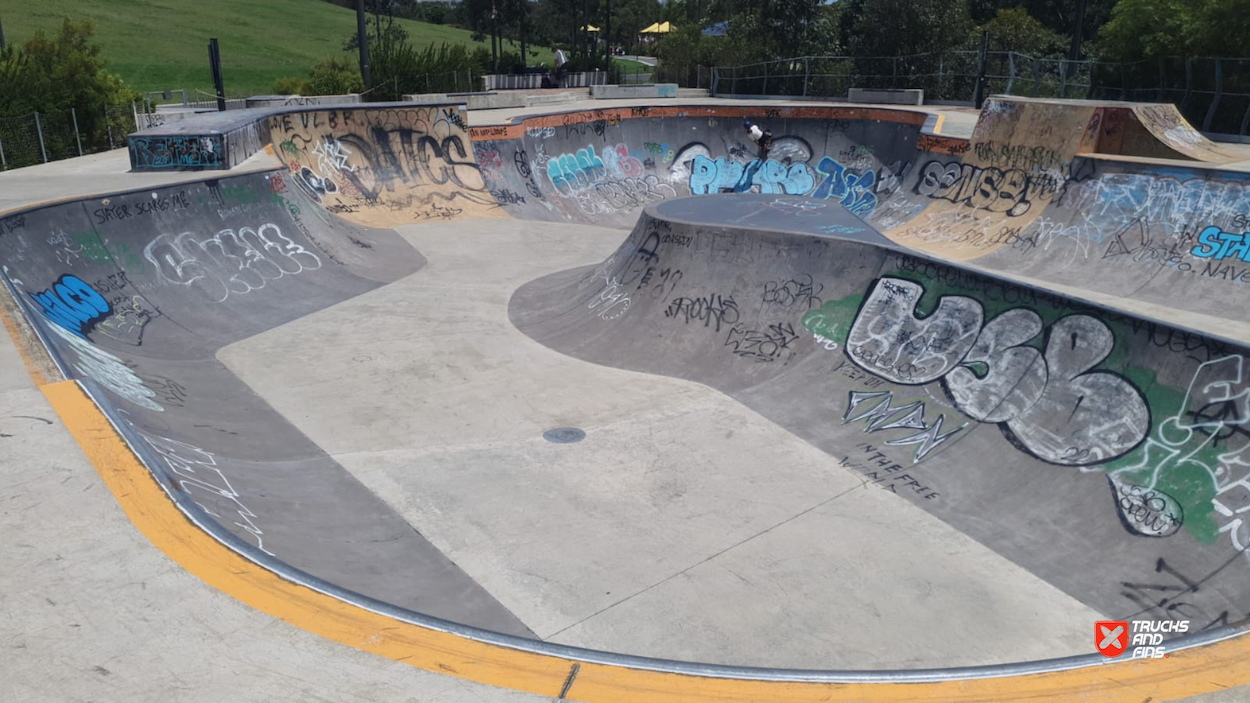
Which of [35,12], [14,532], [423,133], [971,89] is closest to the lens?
[14,532]

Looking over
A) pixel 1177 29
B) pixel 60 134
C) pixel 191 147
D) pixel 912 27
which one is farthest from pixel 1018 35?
pixel 60 134

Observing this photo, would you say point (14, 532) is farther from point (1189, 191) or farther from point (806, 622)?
point (1189, 191)

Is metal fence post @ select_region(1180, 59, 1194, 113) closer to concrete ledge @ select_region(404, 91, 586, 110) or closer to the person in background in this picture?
the person in background

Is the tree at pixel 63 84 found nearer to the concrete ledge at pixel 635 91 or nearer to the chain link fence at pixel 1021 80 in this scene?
the concrete ledge at pixel 635 91

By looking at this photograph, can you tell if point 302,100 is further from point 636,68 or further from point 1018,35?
point 636,68

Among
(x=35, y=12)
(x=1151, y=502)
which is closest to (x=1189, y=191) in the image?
(x=1151, y=502)

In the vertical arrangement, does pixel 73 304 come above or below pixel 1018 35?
below

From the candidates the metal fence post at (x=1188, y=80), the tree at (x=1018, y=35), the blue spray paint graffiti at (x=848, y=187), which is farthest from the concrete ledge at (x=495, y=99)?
the tree at (x=1018, y=35)

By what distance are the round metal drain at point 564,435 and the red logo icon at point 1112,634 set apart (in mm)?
5739

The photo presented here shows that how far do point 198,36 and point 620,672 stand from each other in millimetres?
80791

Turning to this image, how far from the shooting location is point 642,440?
9.98 metres

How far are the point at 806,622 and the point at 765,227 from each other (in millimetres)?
7479

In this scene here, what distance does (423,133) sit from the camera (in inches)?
906

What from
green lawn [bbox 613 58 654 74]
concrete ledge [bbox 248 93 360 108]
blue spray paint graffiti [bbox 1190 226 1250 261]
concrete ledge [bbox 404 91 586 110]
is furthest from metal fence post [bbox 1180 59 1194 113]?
green lawn [bbox 613 58 654 74]
